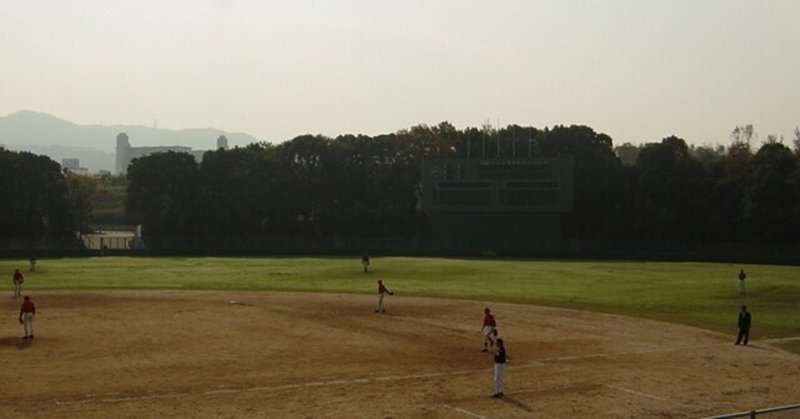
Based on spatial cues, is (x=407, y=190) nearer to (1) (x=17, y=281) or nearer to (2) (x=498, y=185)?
(2) (x=498, y=185)

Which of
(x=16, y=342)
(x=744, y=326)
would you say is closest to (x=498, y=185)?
(x=744, y=326)

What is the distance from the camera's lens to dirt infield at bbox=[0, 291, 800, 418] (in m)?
28.5

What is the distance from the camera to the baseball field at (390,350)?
1141 inches

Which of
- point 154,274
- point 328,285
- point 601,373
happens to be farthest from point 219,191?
point 601,373

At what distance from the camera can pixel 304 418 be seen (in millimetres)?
26656

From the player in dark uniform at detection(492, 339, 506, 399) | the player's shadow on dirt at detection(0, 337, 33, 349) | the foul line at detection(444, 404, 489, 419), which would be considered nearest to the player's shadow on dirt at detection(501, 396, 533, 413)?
the player in dark uniform at detection(492, 339, 506, 399)

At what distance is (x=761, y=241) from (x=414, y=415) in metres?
97.8

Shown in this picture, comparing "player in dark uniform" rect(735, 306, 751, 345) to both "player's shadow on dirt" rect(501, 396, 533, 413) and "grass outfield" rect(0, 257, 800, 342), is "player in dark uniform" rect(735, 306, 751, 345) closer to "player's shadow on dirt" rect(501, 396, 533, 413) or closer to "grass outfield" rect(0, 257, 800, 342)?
"grass outfield" rect(0, 257, 800, 342)

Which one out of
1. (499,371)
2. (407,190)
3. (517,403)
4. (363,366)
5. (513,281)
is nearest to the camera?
(517,403)

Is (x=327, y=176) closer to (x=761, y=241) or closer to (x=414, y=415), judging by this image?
(x=761, y=241)

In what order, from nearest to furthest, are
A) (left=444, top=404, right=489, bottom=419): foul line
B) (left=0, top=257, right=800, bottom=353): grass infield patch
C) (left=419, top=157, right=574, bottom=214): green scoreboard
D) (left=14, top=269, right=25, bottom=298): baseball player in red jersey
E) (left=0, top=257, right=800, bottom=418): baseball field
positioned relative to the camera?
1. (left=444, top=404, right=489, bottom=419): foul line
2. (left=0, top=257, right=800, bottom=418): baseball field
3. (left=0, top=257, right=800, bottom=353): grass infield patch
4. (left=14, top=269, right=25, bottom=298): baseball player in red jersey
5. (left=419, top=157, right=574, bottom=214): green scoreboard

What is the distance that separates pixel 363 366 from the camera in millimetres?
35031

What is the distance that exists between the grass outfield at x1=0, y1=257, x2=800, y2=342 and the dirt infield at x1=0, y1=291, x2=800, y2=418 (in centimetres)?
716

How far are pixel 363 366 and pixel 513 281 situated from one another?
40.6 metres
